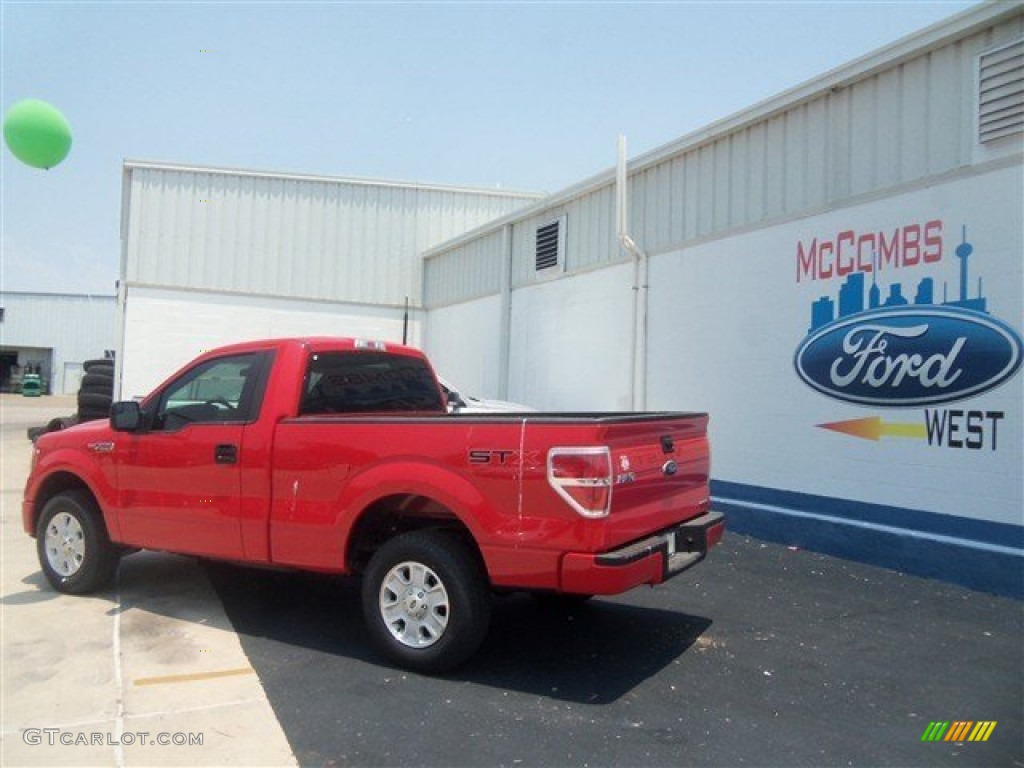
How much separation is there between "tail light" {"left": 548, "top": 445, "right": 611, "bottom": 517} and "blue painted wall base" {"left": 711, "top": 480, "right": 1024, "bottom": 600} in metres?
3.94

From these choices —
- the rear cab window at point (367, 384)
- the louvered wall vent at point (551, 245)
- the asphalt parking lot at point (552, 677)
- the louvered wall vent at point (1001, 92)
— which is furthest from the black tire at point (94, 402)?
the louvered wall vent at point (1001, 92)

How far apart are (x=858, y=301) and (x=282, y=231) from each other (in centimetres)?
1357

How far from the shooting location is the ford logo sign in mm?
6328

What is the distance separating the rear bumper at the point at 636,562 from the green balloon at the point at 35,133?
36.0 feet

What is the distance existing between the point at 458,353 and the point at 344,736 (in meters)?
13.1

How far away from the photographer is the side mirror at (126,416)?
5.59 meters

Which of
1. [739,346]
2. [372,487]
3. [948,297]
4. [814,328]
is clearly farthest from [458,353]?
[372,487]

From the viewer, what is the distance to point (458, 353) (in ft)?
54.5

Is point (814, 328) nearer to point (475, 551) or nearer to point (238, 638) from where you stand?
point (475, 551)

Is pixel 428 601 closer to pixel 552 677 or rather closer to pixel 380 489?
pixel 380 489

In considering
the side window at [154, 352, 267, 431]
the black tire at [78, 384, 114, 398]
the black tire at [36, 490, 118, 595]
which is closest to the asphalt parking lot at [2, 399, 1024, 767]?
the black tire at [36, 490, 118, 595]

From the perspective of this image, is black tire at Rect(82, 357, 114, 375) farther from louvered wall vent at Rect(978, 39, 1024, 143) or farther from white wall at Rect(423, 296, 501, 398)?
louvered wall vent at Rect(978, 39, 1024, 143)

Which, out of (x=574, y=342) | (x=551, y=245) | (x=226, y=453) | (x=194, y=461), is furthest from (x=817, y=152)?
(x=194, y=461)

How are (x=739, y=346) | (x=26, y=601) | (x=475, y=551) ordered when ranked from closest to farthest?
(x=475, y=551) < (x=26, y=601) < (x=739, y=346)
